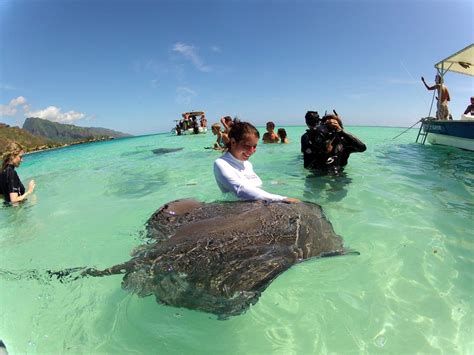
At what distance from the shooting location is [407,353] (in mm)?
2404

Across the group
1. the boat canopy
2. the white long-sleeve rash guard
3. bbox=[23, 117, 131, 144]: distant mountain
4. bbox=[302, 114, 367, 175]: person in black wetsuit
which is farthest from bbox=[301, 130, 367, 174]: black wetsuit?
bbox=[23, 117, 131, 144]: distant mountain

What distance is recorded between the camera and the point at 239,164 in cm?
458

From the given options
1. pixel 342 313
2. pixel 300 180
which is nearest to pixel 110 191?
pixel 300 180

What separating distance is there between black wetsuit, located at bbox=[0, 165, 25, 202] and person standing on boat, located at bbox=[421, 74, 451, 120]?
58.3ft

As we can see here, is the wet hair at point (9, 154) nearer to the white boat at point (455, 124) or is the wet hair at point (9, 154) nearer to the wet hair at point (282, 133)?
the wet hair at point (282, 133)

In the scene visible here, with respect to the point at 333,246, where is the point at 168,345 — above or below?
below

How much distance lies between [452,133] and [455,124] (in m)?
0.67

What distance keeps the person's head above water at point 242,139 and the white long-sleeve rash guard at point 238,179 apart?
0.12 m

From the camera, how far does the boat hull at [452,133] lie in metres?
12.8

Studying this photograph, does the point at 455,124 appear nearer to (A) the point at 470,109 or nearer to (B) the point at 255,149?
(A) the point at 470,109

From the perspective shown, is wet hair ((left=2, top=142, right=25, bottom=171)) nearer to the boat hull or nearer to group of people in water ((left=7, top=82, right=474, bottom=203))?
group of people in water ((left=7, top=82, right=474, bottom=203))

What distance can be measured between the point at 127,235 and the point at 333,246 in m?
3.42

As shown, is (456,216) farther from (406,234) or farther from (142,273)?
(142,273)

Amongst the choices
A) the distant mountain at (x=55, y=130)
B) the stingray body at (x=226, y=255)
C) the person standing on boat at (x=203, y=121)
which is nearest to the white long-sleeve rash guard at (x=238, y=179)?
the stingray body at (x=226, y=255)
